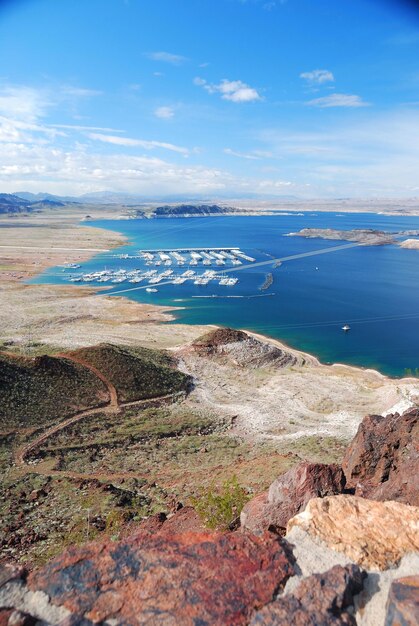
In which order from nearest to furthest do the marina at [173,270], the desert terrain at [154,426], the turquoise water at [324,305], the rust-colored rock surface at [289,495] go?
the rust-colored rock surface at [289,495] < the desert terrain at [154,426] < the turquoise water at [324,305] < the marina at [173,270]

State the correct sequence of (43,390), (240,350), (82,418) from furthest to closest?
1. (240,350)
2. (43,390)
3. (82,418)

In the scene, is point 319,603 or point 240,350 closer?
point 319,603

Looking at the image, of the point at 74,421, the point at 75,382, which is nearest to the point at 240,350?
the point at 75,382

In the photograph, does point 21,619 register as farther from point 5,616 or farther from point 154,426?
point 154,426

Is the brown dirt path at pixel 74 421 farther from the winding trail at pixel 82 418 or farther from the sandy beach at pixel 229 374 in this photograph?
the sandy beach at pixel 229 374

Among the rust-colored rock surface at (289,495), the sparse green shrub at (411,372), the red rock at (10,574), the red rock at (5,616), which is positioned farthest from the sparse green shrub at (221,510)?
the sparse green shrub at (411,372)

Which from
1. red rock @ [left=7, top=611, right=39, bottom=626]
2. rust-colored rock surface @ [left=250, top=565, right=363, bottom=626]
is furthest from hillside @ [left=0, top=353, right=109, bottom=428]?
rust-colored rock surface @ [left=250, top=565, right=363, bottom=626]

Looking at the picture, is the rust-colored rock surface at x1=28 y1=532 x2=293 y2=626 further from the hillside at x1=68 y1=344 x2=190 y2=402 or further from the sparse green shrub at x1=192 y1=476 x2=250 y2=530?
the hillside at x1=68 y1=344 x2=190 y2=402
